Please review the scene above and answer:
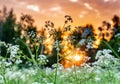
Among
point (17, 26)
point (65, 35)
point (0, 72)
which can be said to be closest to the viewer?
point (0, 72)

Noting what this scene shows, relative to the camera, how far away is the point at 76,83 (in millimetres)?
4406

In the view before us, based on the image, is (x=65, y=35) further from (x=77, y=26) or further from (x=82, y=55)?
(x=82, y=55)

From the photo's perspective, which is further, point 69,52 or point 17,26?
A: point 17,26

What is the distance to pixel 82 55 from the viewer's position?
4.98 metres

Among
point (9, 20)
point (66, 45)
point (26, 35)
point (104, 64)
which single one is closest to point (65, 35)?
point (66, 45)

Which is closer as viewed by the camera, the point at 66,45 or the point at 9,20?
the point at 66,45

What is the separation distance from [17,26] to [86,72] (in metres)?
60.3

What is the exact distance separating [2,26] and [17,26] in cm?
321

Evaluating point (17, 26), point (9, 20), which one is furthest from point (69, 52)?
point (9, 20)

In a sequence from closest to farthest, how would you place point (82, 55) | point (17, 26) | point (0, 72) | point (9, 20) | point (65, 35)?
point (0, 72)
point (65, 35)
point (82, 55)
point (17, 26)
point (9, 20)

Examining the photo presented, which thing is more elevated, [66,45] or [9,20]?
[9,20]

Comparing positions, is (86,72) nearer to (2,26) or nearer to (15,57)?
(15,57)

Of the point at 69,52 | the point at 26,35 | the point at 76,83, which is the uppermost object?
the point at 26,35

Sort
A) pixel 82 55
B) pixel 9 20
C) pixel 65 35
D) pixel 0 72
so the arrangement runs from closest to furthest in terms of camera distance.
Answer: pixel 0 72
pixel 65 35
pixel 82 55
pixel 9 20
